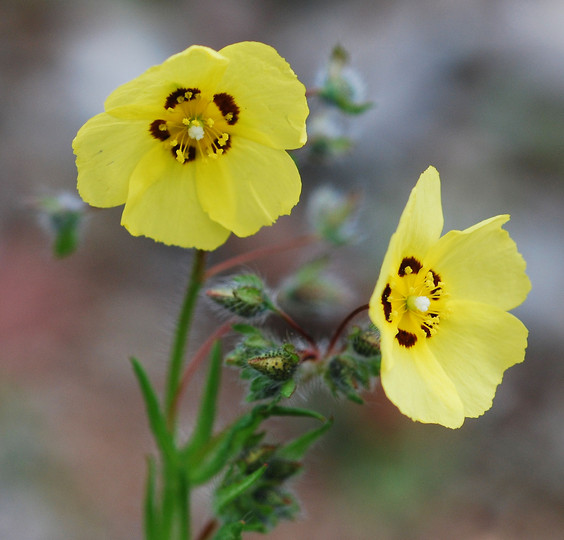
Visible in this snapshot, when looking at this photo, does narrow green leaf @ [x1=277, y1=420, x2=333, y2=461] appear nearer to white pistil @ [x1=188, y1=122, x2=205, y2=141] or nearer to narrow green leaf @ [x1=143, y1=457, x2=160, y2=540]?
narrow green leaf @ [x1=143, y1=457, x2=160, y2=540]

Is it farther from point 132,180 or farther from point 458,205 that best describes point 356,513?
point 132,180

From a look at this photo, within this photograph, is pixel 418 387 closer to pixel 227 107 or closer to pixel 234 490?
pixel 234 490

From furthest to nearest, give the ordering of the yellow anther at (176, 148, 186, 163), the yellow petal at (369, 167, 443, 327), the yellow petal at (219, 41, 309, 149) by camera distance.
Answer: the yellow anther at (176, 148, 186, 163) → the yellow petal at (219, 41, 309, 149) → the yellow petal at (369, 167, 443, 327)

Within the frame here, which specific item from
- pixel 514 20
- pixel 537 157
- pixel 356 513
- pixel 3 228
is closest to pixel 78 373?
pixel 3 228

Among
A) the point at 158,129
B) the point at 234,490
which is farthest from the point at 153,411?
the point at 158,129

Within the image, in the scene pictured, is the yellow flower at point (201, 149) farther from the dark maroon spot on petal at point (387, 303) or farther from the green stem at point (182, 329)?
the dark maroon spot on petal at point (387, 303)

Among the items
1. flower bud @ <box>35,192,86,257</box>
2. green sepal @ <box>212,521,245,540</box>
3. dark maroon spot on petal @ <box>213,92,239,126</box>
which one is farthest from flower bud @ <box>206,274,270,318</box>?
flower bud @ <box>35,192,86,257</box>
